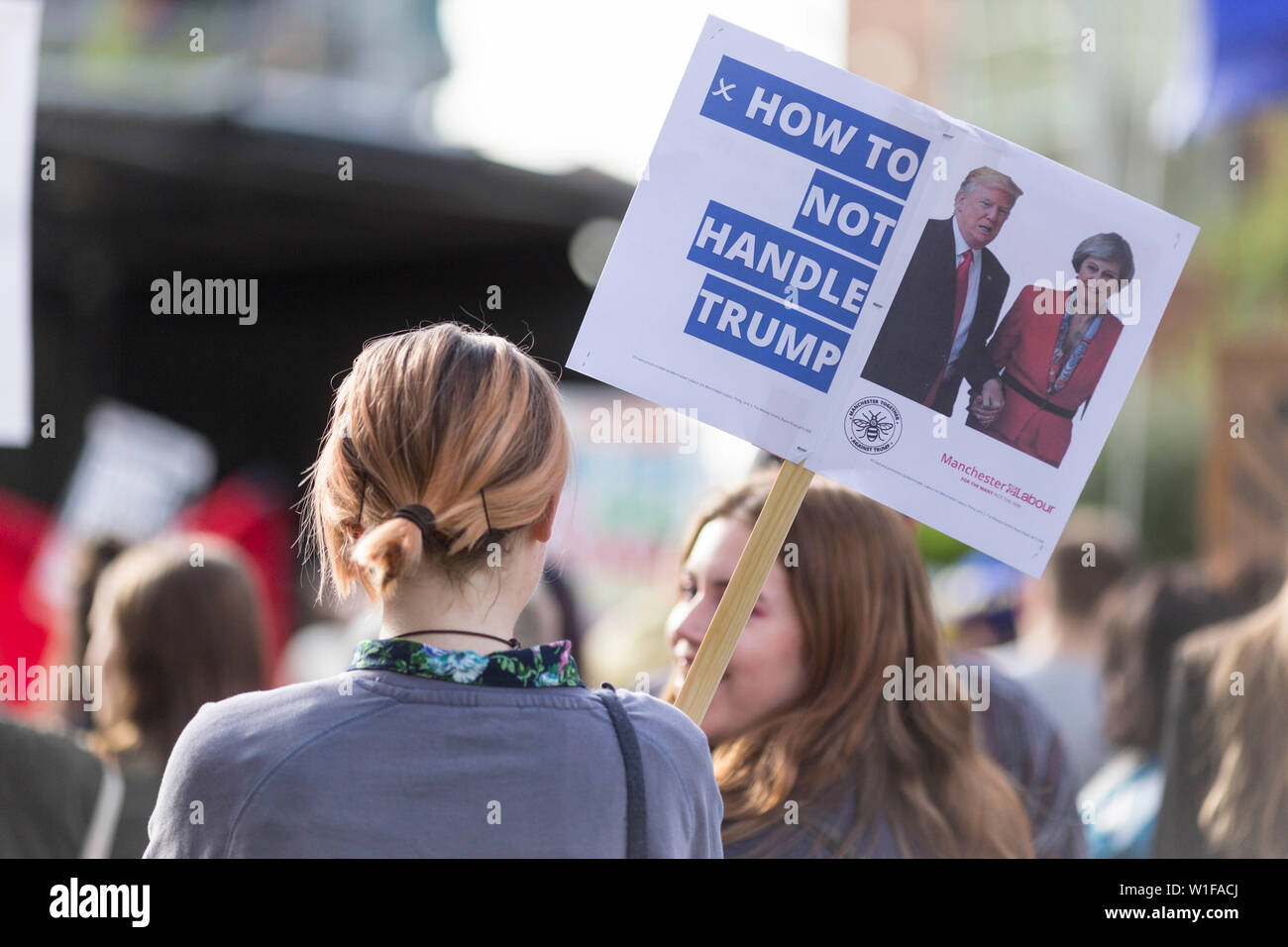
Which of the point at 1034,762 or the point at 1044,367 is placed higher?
the point at 1044,367

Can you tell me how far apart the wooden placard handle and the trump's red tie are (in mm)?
250

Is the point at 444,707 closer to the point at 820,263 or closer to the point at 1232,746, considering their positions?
the point at 820,263

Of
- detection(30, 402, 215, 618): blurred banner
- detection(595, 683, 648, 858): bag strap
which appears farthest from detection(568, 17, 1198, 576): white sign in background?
detection(30, 402, 215, 618): blurred banner

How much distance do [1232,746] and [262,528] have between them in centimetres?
522

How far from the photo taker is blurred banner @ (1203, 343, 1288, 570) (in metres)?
4.49

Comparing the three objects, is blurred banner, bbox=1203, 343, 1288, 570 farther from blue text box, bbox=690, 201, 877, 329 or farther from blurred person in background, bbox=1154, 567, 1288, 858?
blue text box, bbox=690, 201, 877, 329

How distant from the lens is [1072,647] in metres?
4.62

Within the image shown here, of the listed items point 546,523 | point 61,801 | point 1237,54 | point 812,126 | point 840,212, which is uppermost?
point 1237,54

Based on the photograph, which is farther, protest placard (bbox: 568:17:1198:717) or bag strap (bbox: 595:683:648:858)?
protest placard (bbox: 568:17:1198:717)

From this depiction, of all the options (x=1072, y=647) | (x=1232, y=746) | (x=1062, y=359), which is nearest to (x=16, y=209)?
(x=1062, y=359)

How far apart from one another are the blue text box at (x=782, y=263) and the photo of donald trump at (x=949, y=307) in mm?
65

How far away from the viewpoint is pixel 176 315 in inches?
283

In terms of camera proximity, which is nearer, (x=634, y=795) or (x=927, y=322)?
(x=634, y=795)

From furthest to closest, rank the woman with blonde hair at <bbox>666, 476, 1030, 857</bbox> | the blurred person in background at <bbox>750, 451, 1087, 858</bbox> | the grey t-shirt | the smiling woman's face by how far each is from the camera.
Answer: the blurred person in background at <bbox>750, 451, 1087, 858</bbox>
the smiling woman's face
the woman with blonde hair at <bbox>666, 476, 1030, 857</bbox>
the grey t-shirt
